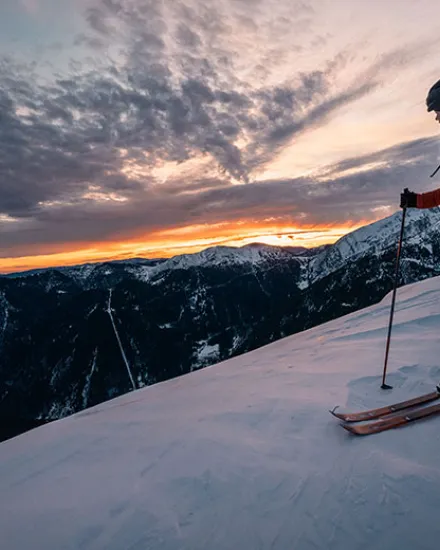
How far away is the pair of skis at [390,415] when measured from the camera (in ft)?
16.5

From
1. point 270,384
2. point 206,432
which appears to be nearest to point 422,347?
point 270,384

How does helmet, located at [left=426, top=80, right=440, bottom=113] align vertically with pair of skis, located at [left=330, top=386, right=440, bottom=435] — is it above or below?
above

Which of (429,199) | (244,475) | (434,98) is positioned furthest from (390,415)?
(434,98)

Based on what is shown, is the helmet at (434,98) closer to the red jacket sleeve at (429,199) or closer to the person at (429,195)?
the person at (429,195)

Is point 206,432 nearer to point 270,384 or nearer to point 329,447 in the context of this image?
point 329,447

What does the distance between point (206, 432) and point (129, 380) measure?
20502 centimetres

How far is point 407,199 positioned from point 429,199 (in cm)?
41

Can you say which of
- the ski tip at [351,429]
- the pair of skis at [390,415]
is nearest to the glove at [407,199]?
the pair of skis at [390,415]

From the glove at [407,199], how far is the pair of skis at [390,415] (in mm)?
3529

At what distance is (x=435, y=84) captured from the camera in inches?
252

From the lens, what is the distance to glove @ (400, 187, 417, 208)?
6.87 m

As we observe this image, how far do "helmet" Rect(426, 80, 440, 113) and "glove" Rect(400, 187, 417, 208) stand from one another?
58.5 inches

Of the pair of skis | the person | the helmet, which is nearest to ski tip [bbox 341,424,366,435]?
the pair of skis

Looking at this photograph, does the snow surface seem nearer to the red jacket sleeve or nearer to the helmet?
the red jacket sleeve
